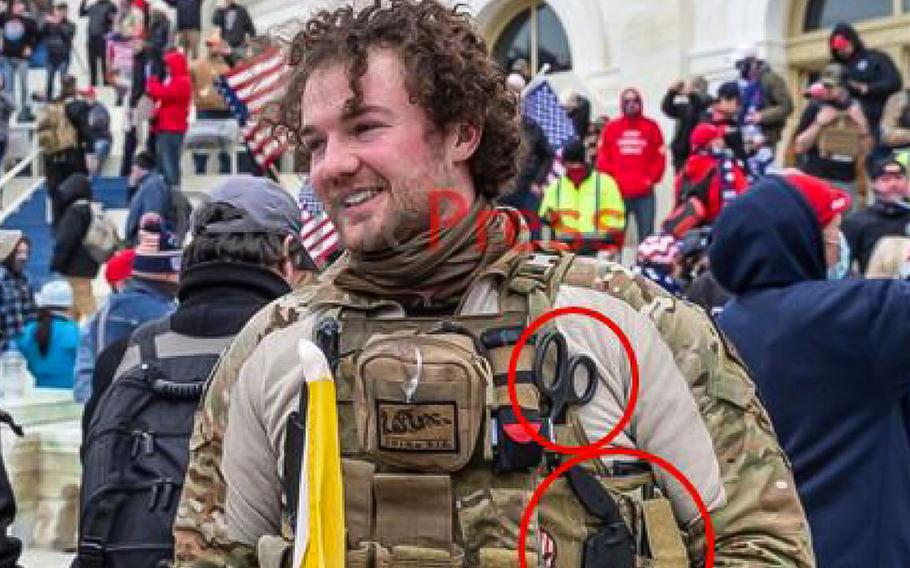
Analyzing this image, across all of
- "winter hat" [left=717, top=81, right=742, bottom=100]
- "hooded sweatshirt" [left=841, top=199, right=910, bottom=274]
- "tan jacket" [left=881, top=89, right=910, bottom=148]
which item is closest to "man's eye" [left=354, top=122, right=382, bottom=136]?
"hooded sweatshirt" [left=841, top=199, right=910, bottom=274]

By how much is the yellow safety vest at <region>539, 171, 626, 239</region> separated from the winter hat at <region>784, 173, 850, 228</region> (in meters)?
Answer: 7.49

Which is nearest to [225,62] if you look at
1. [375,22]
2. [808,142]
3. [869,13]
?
[869,13]

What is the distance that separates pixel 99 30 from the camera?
72.2 feet

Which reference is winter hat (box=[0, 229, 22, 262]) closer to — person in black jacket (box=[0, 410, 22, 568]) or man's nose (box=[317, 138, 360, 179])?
person in black jacket (box=[0, 410, 22, 568])

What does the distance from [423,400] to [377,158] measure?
1.25 feet

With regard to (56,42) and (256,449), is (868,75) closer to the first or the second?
(256,449)

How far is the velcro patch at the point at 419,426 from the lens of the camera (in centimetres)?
189

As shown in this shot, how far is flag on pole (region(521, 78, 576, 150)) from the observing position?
497 inches

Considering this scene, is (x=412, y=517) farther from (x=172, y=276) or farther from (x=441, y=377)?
(x=172, y=276)

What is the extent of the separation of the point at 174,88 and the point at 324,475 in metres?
15.2

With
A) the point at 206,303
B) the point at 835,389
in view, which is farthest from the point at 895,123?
the point at 206,303

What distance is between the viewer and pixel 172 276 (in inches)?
212

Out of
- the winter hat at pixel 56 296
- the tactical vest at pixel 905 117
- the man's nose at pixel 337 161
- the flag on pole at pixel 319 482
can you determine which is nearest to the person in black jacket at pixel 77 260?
the winter hat at pixel 56 296

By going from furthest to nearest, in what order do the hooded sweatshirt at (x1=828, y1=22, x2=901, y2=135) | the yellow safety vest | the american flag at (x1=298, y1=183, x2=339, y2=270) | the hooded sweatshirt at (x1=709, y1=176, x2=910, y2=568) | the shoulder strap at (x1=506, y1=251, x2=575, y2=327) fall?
the hooded sweatshirt at (x1=828, y1=22, x2=901, y2=135), the yellow safety vest, the american flag at (x1=298, y1=183, x2=339, y2=270), the hooded sweatshirt at (x1=709, y1=176, x2=910, y2=568), the shoulder strap at (x1=506, y1=251, x2=575, y2=327)
